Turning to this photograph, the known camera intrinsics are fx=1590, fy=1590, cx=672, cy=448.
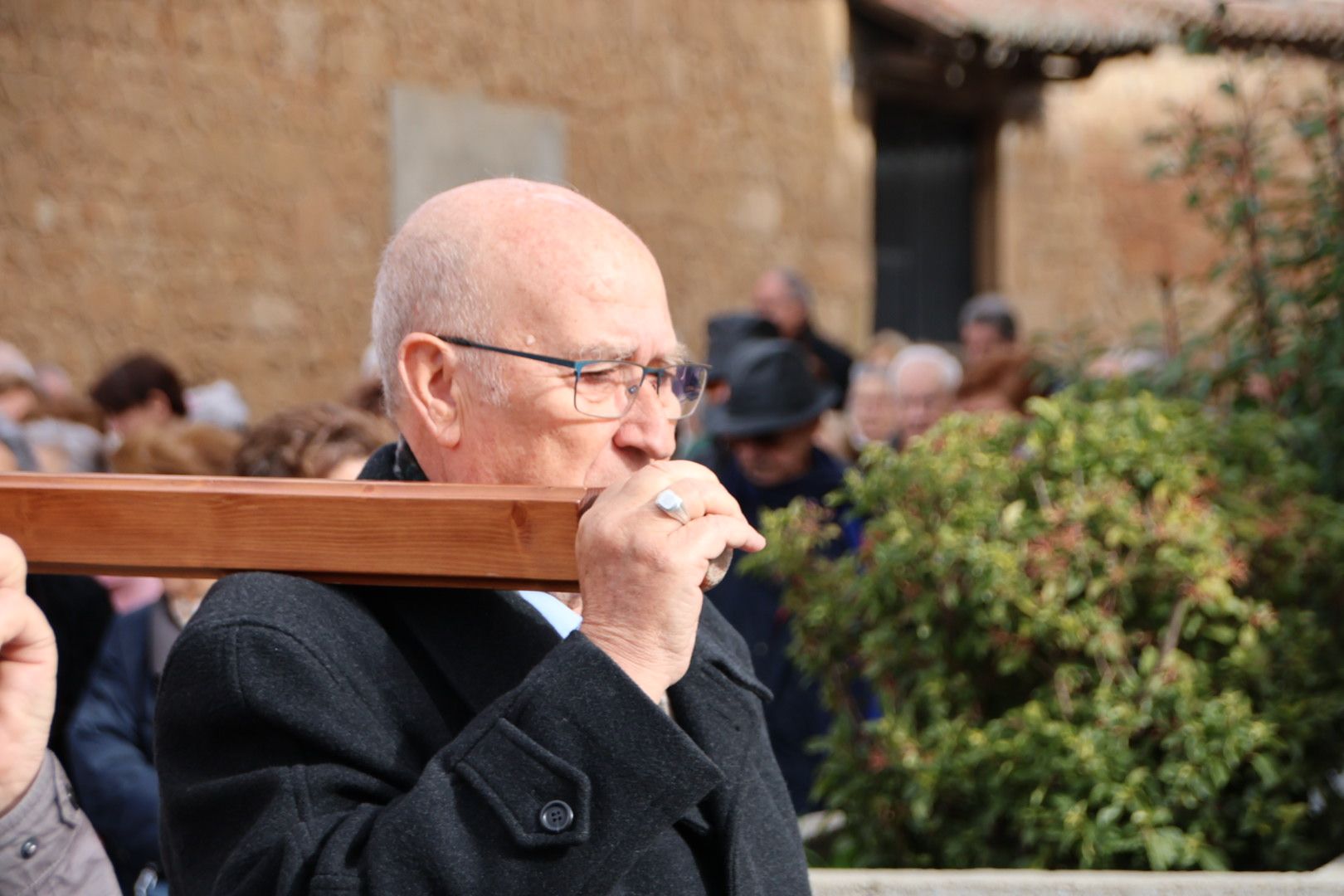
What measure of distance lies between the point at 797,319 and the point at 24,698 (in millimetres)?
7022

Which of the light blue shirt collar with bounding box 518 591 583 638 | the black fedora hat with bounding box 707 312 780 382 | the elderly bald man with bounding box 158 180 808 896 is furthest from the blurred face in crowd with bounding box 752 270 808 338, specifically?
the light blue shirt collar with bounding box 518 591 583 638

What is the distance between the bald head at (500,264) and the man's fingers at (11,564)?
1.66 ft

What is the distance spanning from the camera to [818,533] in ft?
12.2

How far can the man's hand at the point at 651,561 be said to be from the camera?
1484mm

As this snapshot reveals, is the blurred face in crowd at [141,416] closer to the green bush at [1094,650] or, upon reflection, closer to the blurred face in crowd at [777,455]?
the blurred face in crowd at [777,455]

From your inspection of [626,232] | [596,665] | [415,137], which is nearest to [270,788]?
[596,665]

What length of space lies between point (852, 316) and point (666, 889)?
41.7 ft

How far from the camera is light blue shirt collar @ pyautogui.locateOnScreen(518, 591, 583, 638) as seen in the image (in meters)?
1.85

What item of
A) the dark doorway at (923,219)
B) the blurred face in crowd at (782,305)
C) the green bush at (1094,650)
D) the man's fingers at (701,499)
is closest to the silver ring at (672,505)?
the man's fingers at (701,499)

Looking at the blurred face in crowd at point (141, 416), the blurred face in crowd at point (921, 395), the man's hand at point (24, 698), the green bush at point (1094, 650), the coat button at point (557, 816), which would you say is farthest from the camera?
the blurred face in crowd at point (141, 416)

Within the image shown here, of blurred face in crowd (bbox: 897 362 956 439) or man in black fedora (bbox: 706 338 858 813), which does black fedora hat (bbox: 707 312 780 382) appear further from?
man in black fedora (bbox: 706 338 858 813)

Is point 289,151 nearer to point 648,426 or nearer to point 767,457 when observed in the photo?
point 767,457

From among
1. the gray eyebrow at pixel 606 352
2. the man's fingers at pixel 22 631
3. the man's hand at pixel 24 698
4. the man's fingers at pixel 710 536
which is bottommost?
the man's hand at pixel 24 698

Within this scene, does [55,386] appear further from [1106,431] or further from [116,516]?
[116,516]
